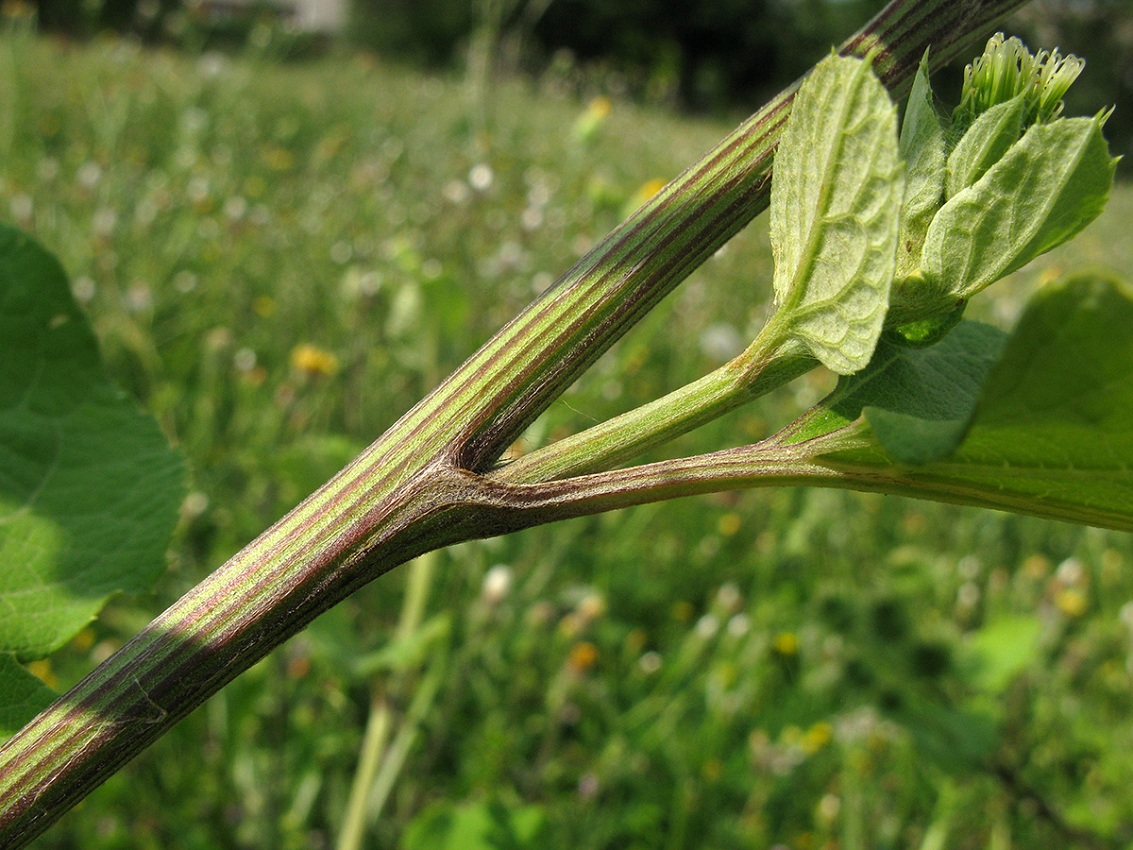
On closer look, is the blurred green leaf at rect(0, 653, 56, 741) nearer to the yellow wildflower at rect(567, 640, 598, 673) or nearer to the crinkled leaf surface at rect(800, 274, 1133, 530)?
the crinkled leaf surface at rect(800, 274, 1133, 530)

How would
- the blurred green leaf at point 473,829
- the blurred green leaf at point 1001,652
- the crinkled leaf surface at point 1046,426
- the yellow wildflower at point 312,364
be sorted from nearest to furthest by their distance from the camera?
the crinkled leaf surface at point 1046,426
the blurred green leaf at point 473,829
the blurred green leaf at point 1001,652
the yellow wildflower at point 312,364

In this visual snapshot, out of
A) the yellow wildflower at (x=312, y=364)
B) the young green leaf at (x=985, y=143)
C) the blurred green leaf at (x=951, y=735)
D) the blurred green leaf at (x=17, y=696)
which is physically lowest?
the blurred green leaf at (x=951, y=735)

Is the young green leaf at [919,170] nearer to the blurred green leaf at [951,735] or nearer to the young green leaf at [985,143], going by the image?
the young green leaf at [985,143]

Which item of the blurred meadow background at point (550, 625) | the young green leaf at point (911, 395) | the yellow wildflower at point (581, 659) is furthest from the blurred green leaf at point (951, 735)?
the young green leaf at point (911, 395)

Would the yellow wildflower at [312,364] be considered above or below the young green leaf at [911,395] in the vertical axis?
above

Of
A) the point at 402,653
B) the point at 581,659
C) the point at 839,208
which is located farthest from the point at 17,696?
the point at 581,659

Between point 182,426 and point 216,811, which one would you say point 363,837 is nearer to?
point 216,811
